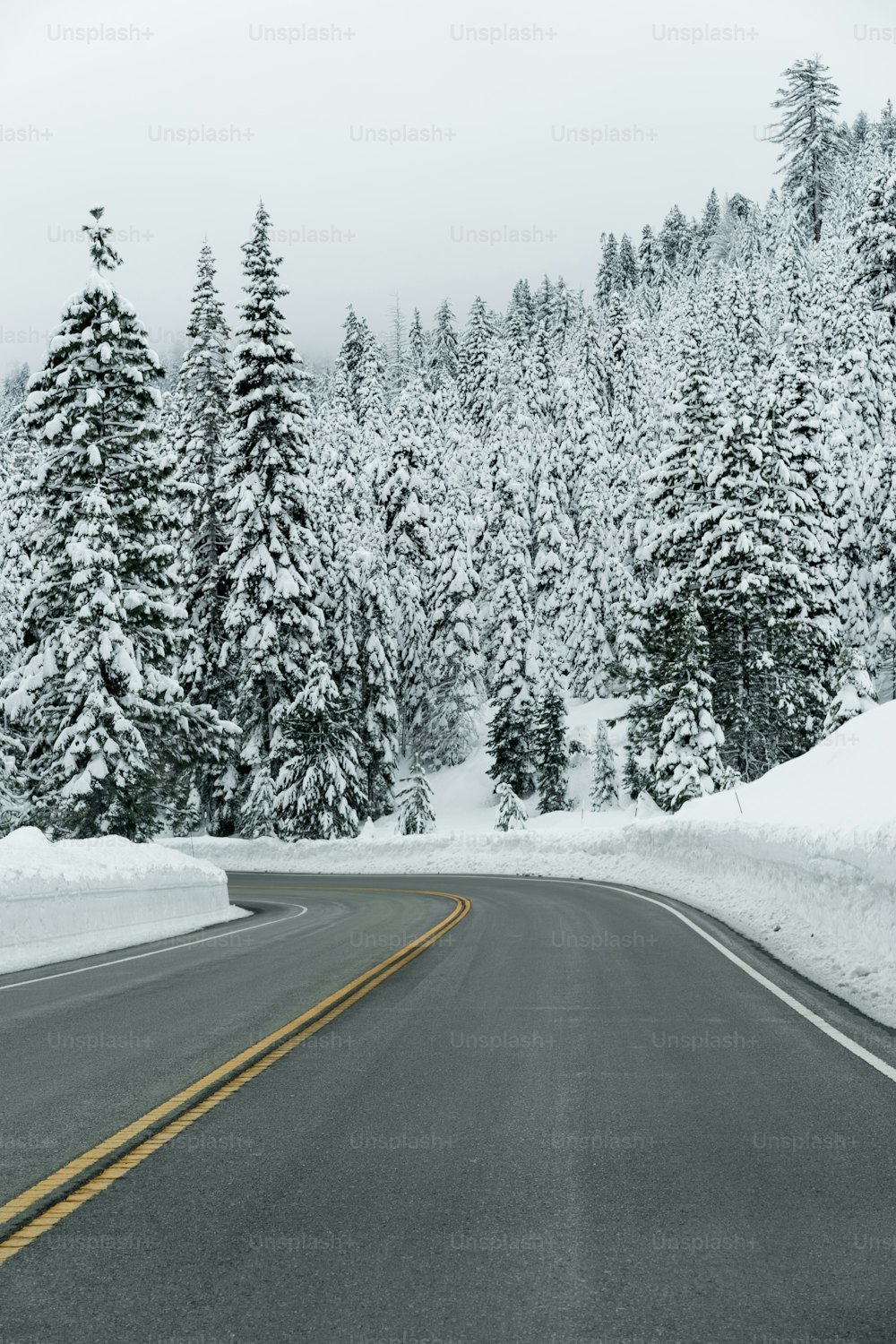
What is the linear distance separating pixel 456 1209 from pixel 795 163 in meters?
110

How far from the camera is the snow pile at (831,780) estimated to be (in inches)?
971

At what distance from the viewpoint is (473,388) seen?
96.4 m

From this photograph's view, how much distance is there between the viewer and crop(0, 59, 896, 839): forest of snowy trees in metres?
29.6

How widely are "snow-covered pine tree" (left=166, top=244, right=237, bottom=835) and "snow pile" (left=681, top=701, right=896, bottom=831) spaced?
2240 centimetres

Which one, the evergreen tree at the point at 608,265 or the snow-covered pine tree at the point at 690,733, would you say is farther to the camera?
the evergreen tree at the point at 608,265

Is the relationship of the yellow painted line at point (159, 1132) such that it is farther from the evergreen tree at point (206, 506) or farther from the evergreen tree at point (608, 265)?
the evergreen tree at point (608, 265)

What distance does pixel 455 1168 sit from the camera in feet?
16.8

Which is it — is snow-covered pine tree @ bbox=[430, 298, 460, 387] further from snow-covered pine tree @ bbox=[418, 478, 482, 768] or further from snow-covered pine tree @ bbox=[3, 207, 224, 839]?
snow-covered pine tree @ bbox=[3, 207, 224, 839]

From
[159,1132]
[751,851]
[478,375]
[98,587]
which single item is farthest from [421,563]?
[159,1132]

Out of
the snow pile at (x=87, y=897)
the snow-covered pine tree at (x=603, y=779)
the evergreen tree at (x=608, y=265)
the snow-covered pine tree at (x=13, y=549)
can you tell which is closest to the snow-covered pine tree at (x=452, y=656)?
the snow-covered pine tree at (x=603, y=779)

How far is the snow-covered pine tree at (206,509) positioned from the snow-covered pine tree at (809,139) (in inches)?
2764

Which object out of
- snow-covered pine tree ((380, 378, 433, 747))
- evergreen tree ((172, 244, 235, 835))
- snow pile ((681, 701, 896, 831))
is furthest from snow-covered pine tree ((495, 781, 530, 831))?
snow pile ((681, 701, 896, 831))

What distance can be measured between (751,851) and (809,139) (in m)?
97.8

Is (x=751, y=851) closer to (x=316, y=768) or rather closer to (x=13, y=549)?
(x=316, y=768)
